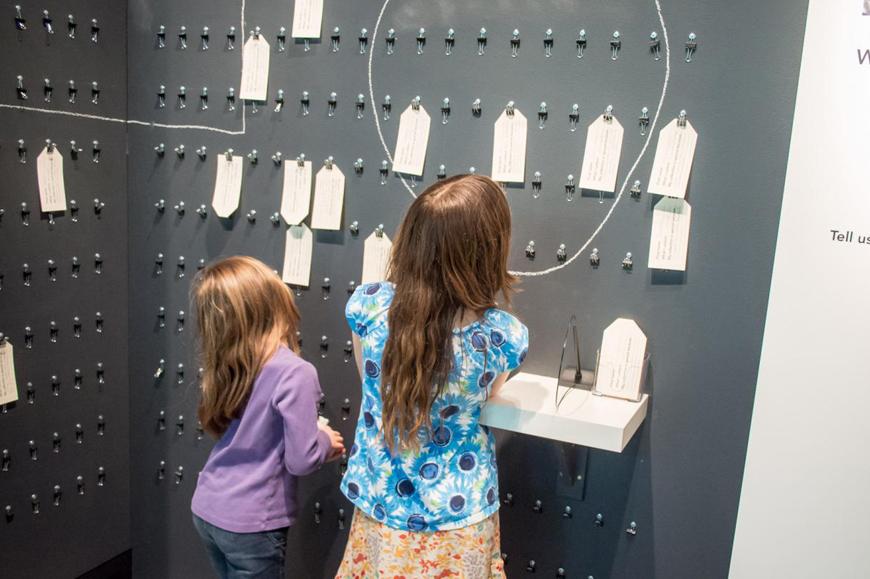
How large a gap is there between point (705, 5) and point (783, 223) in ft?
1.62

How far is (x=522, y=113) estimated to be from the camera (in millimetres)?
1623

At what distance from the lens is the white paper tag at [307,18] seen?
1.81m

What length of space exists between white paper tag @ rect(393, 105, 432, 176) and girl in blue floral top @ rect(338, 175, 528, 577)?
1.29 ft

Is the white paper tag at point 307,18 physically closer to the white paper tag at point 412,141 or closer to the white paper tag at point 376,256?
the white paper tag at point 412,141

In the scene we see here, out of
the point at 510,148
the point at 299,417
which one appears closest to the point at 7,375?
the point at 299,417

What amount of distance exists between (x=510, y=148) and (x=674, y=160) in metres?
0.38

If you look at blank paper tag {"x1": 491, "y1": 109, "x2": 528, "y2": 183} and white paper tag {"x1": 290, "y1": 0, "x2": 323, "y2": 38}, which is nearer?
blank paper tag {"x1": 491, "y1": 109, "x2": 528, "y2": 183}

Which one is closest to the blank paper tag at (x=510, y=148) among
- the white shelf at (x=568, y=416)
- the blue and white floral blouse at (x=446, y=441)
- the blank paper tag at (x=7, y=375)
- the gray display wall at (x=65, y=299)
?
the blue and white floral blouse at (x=446, y=441)

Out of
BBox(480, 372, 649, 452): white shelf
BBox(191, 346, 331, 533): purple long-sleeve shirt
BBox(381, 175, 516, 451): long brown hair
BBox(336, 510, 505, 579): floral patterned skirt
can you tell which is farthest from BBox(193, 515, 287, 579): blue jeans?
BBox(480, 372, 649, 452): white shelf

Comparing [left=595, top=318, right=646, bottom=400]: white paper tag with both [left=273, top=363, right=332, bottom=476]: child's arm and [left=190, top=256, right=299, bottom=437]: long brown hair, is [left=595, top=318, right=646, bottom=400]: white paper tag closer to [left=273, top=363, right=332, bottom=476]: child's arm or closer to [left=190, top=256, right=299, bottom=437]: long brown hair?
[left=273, top=363, right=332, bottom=476]: child's arm

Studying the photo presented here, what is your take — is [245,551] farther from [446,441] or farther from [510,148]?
[510,148]

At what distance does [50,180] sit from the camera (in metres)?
1.88

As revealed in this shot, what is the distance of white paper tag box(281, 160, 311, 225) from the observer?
74.3 inches

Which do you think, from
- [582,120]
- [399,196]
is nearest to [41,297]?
[399,196]
